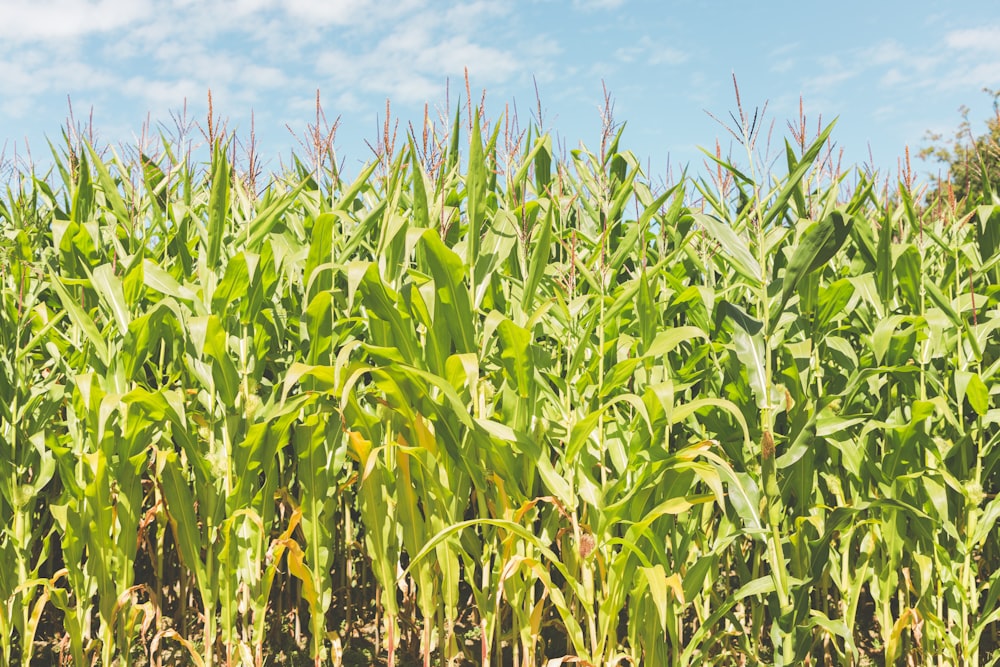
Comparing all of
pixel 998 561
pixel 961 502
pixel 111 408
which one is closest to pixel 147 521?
pixel 111 408

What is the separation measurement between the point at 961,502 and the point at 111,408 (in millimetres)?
2681

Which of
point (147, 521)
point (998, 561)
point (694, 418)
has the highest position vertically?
point (694, 418)

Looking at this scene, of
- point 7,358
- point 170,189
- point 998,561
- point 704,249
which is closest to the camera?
point 7,358

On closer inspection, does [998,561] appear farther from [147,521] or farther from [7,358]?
[7,358]

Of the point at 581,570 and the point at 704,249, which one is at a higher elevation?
the point at 704,249

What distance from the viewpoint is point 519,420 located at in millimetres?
2227

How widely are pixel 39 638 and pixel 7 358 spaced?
138cm

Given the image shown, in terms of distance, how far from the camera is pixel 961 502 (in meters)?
2.62

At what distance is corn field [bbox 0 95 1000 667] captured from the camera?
7.20ft

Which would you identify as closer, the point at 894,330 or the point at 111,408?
the point at 111,408

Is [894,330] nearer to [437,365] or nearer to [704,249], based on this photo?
[704,249]

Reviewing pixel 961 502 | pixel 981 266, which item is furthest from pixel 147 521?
pixel 981 266

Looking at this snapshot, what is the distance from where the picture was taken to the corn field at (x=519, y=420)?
2193 mm

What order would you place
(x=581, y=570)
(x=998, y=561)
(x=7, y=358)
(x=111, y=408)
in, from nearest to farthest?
(x=111, y=408) < (x=581, y=570) < (x=7, y=358) < (x=998, y=561)
